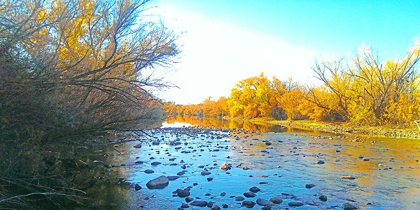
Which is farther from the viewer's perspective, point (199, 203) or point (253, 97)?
point (253, 97)

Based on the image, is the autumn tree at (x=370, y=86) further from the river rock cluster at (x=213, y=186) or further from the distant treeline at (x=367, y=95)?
the river rock cluster at (x=213, y=186)

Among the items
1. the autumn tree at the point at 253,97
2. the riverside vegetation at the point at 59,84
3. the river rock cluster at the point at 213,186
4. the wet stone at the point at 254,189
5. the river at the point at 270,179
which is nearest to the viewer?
the riverside vegetation at the point at 59,84

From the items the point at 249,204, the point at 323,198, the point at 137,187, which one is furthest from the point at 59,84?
the point at 323,198

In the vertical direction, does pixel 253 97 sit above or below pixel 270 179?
above

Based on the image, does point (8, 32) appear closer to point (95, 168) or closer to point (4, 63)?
point (4, 63)

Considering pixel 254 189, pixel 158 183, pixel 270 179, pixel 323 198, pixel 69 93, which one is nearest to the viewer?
pixel 69 93

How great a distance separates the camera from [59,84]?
21.5 ft

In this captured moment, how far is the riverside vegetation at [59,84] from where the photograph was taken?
5977 millimetres

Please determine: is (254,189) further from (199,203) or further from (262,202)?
(199,203)


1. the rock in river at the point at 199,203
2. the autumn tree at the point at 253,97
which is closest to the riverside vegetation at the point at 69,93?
the rock in river at the point at 199,203

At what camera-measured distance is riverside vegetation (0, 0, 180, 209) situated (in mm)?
5977

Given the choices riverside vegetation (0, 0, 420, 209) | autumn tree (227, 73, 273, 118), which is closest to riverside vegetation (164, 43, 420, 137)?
autumn tree (227, 73, 273, 118)

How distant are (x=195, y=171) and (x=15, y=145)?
6488 millimetres

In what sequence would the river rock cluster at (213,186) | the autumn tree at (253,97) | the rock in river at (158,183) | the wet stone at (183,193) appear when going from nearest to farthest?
the river rock cluster at (213,186), the wet stone at (183,193), the rock in river at (158,183), the autumn tree at (253,97)
